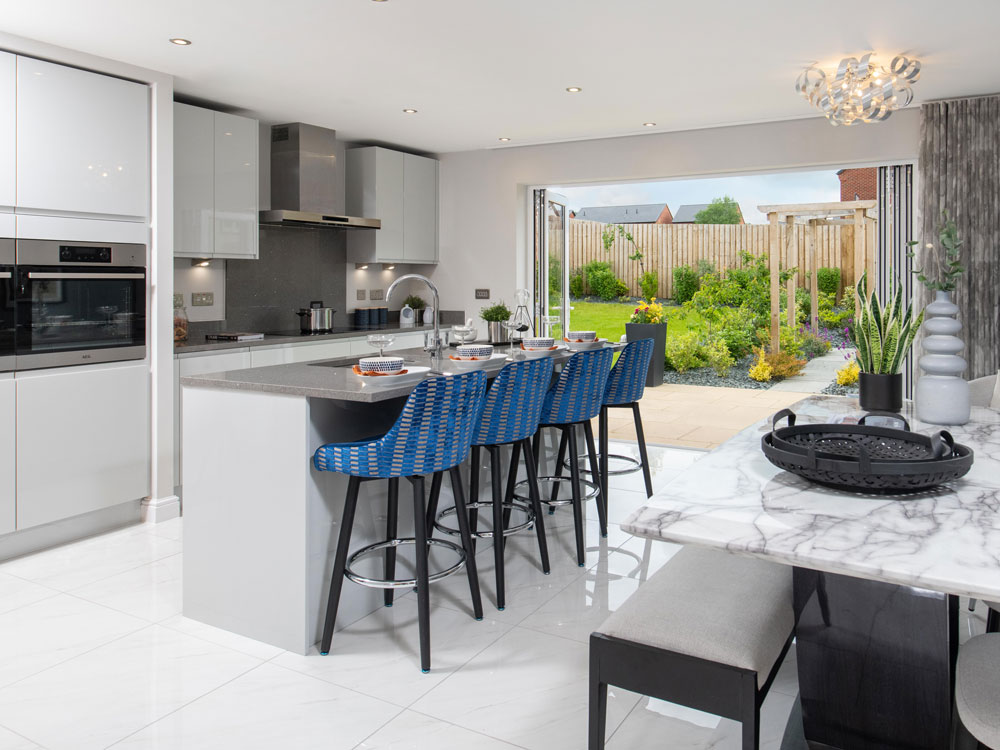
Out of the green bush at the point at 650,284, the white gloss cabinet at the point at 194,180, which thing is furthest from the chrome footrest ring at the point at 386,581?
the green bush at the point at 650,284

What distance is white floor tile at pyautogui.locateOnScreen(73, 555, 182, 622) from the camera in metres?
3.21

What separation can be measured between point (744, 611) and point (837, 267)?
951 cm

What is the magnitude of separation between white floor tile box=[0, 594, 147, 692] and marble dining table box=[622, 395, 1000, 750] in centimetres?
238

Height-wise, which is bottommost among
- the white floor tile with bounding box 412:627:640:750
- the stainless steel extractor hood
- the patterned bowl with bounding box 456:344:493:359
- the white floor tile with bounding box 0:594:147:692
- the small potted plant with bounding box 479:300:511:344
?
the white floor tile with bounding box 412:627:640:750

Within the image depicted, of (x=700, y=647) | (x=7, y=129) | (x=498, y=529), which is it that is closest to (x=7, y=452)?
(x=7, y=129)

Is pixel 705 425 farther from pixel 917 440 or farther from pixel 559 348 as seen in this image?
pixel 917 440

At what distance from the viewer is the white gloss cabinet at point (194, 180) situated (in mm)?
4777

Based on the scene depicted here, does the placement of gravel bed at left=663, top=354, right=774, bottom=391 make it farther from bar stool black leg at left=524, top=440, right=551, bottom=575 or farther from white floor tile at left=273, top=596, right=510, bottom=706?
white floor tile at left=273, top=596, right=510, bottom=706

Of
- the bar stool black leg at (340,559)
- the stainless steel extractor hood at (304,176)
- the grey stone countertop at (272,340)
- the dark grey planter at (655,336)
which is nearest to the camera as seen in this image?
the bar stool black leg at (340,559)

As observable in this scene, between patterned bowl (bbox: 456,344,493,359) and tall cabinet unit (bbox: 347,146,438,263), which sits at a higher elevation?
tall cabinet unit (bbox: 347,146,438,263)

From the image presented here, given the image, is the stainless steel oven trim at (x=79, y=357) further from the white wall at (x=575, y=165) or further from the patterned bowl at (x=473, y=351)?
the white wall at (x=575, y=165)

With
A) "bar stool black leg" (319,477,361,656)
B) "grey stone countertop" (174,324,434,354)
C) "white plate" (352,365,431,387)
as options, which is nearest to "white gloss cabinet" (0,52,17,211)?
"grey stone countertop" (174,324,434,354)

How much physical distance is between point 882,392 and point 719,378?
7.74 meters

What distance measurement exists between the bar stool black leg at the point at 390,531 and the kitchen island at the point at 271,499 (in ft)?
0.11
